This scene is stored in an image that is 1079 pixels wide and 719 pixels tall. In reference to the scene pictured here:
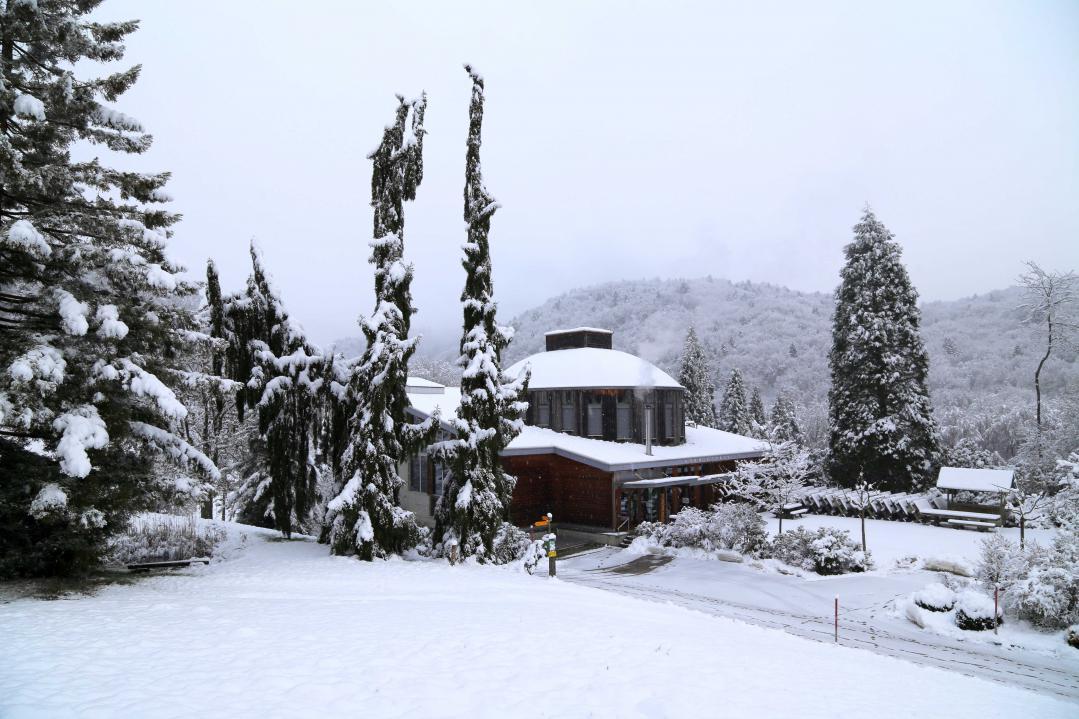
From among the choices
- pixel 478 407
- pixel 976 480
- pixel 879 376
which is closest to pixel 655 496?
pixel 478 407

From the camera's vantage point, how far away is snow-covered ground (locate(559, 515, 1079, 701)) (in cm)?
1167

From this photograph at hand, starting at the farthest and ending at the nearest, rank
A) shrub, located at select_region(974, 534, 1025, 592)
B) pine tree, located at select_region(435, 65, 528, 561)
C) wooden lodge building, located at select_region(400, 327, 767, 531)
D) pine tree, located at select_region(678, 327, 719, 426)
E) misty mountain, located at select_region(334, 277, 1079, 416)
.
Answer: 1. misty mountain, located at select_region(334, 277, 1079, 416)
2. pine tree, located at select_region(678, 327, 719, 426)
3. wooden lodge building, located at select_region(400, 327, 767, 531)
4. pine tree, located at select_region(435, 65, 528, 561)
5. shrub, located at select_region(974, 534, 1025, 592)

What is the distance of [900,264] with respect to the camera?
3431cm

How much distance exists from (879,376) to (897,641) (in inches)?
925

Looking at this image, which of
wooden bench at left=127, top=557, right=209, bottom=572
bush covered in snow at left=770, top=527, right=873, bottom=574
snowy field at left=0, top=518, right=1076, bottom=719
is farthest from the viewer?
bush covered in snow at left=770, top=527, right=873, bottom=574

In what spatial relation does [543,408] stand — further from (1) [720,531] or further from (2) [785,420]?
(2) [785,420]

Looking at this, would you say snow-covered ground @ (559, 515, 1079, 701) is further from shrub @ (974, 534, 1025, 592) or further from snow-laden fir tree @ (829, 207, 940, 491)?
snow-laden fir tree @ (829, 207, 940, 491)

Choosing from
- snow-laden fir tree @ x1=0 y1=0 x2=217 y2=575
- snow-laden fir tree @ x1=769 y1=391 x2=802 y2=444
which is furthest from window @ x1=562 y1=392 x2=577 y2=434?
snow-laden fir tree @ x1=769 y1=391 x2=802 y2=444

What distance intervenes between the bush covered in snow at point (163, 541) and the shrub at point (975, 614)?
18070 millimetres

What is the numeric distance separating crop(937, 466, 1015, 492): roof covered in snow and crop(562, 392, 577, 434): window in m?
17.1

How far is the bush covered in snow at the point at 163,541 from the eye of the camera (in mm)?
14242

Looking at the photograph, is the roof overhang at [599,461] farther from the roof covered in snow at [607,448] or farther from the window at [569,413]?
the window at [569,413]

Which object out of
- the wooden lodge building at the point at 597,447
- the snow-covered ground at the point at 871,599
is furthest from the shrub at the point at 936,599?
the wooden lodge building at the point at 597,447

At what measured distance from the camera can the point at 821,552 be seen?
18.5m
